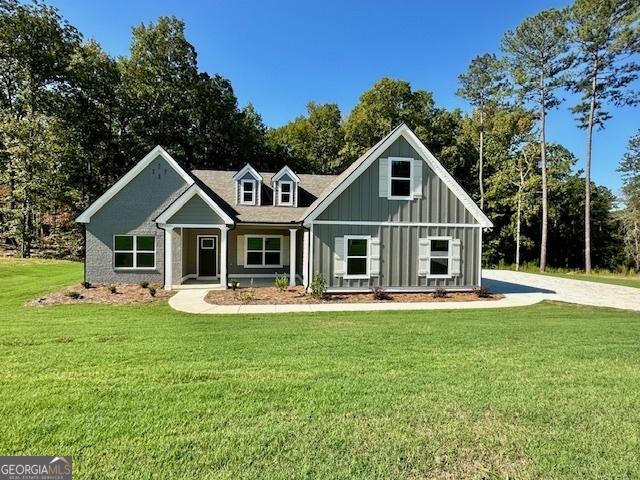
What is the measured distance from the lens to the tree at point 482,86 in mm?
28844

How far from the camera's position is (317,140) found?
37656 millimetres

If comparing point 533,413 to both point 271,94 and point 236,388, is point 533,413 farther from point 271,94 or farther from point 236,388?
point 271,94

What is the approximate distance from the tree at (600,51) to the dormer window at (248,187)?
910 inches

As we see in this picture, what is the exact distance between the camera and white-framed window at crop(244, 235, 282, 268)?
17633 millimetres

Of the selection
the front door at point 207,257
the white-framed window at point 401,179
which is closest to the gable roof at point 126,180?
the front door at point 207,257

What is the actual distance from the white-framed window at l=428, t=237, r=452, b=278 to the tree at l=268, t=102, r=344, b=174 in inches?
867

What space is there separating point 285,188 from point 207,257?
5.15 metres

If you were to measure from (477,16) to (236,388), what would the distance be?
1836cm

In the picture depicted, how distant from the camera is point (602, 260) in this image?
32.4m

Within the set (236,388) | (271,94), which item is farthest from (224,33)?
(236,388)

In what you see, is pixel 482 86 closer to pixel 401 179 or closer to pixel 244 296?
pixel 401 179

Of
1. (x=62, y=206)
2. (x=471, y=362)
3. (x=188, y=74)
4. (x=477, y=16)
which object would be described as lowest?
(x=471, y=362)

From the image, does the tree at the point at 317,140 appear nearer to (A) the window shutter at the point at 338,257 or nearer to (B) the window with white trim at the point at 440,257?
(B) the window with white trim at the point at 440,257

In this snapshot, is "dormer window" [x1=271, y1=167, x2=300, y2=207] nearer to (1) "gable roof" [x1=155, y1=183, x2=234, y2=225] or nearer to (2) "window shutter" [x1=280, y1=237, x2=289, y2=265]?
(2) "window shutter" [x1=280, y1=237, x2=289, y2=265]
